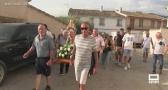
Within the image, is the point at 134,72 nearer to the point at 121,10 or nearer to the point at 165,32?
the point at 165,32

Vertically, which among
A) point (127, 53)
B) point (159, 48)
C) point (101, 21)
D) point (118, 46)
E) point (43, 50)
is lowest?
point (101, 21)

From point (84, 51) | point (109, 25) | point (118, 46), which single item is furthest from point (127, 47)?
point (109, 25)

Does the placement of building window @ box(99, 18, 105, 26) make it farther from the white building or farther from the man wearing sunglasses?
the man wearing sunglasses

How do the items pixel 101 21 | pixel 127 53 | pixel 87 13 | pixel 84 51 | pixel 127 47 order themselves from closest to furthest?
pixel 84 51, pixel 127 47, pixel 127 53, pixel 87 13, pixel 101 21

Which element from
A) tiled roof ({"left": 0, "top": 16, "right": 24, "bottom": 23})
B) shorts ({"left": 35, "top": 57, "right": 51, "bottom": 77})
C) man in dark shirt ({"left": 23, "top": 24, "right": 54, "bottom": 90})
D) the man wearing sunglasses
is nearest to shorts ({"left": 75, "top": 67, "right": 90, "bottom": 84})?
the man wearing sunglasses

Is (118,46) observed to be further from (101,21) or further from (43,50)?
(101,21)

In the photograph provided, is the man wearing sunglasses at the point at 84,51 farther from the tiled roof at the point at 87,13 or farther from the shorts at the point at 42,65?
the tiled roof at the point at 87,13

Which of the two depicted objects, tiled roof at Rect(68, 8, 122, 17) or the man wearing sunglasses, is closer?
the man wearing sunglasses

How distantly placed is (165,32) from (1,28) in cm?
2351

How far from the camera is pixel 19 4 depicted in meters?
24.6

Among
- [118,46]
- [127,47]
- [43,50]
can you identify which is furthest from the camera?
[118,46]

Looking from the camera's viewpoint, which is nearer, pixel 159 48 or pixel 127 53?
pixel 159 48

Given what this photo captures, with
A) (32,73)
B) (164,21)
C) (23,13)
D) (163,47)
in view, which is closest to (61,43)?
(32,73)

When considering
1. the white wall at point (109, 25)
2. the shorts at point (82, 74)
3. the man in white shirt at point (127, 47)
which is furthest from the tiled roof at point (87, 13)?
the shorts at point (82, 74)
